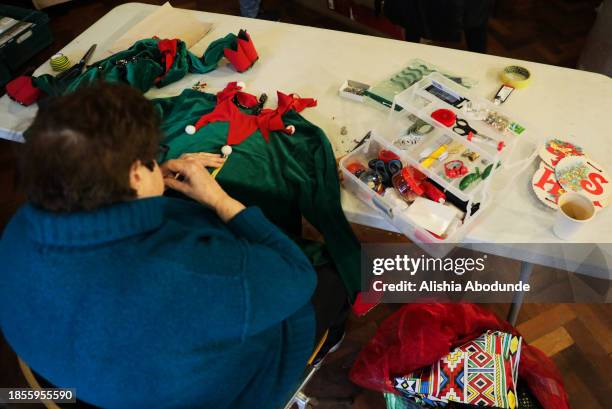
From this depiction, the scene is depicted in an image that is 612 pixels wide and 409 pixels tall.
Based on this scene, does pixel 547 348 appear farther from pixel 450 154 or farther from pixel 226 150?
pixel 226 150

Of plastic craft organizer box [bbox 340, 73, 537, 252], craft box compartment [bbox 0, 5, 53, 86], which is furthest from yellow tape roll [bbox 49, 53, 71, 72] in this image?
craft box compartment [bbox 0, 5, 53, 86]

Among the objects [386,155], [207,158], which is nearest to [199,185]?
[207,158]

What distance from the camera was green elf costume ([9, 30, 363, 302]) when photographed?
113cm

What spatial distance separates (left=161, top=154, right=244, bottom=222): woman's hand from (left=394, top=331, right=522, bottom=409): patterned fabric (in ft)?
2.38

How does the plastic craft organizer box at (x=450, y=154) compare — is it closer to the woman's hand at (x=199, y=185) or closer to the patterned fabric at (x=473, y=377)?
the woman's hand at (x=199, y=185)

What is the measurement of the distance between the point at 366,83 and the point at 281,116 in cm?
32

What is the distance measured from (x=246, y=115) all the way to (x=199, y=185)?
350 millimetres

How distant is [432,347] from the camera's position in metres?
1.29

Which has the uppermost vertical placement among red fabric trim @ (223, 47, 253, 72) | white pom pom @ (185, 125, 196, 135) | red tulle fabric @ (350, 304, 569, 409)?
red fabric trim @ (223, 47, 253, 72)

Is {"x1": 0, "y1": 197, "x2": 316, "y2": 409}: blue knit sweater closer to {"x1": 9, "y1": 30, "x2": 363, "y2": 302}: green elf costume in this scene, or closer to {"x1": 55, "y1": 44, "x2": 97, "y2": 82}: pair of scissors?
{"x1": 9, "y1": 30, "x2": 363, "y2": 302}: green elf costume

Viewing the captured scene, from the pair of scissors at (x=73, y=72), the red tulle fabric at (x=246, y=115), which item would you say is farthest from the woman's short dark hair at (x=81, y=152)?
the pair of scissors at (x=73, y=72)

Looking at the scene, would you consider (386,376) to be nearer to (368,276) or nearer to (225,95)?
(368,276)

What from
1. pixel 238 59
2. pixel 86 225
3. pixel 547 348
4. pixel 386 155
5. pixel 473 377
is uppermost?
pixel 86 225

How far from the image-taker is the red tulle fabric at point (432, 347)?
1284 millimetres
